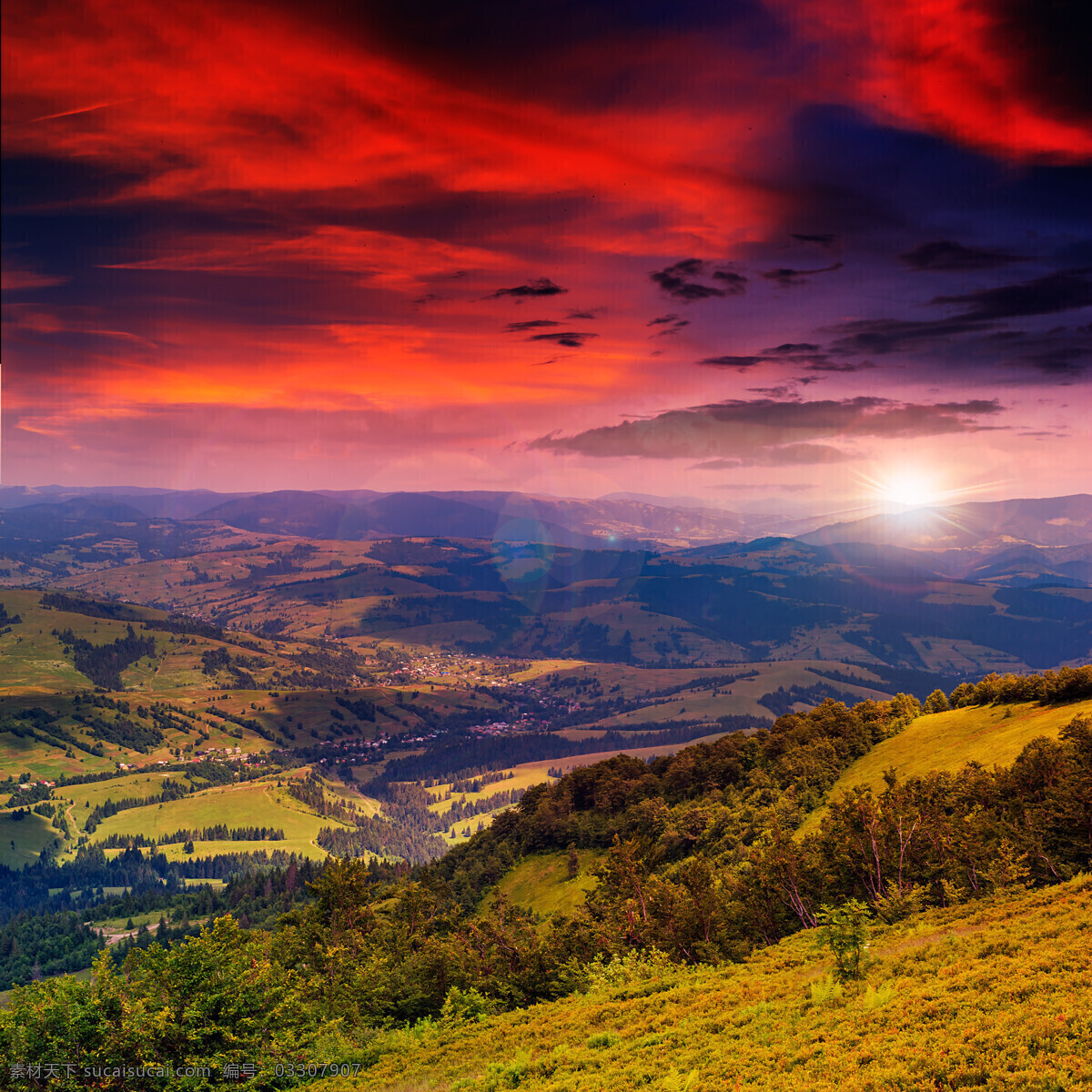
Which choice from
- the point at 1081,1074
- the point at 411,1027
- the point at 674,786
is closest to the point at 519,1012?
the point at 411,1027

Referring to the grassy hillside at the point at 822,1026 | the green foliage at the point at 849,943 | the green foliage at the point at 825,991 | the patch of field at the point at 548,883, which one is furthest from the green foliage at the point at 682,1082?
the patch of field at the point at 548,883

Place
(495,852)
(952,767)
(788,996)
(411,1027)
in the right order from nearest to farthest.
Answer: (788,996)
(411,1027)
(952,767)
(495,852)

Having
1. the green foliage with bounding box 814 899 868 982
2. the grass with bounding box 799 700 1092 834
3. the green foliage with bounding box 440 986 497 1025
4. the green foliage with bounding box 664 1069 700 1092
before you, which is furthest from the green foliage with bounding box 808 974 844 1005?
the grass with bounding box 799 700 1092 834

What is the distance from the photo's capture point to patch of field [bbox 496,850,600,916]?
108 metres

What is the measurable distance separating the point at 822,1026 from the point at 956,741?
2951 inches

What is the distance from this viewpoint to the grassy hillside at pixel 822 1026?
21.2 meters

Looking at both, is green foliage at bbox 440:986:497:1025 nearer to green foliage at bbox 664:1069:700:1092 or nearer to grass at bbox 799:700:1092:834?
green foliage at bbox 664:1069:700:1092

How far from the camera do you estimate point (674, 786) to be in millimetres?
129250

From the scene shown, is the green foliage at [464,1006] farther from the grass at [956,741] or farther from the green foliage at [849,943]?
the grass at [956,741]

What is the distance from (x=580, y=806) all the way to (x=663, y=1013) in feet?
361

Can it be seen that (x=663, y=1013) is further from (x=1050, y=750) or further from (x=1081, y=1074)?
(x=1050, y=750)

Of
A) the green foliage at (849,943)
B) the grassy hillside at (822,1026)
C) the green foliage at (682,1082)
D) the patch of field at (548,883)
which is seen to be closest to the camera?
the grassy hillside at (822,1026)

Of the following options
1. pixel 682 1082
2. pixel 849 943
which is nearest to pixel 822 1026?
pixel 682 1082

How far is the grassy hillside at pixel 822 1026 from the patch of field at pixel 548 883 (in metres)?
64.4
